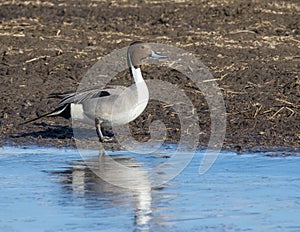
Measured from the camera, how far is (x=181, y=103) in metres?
9.99

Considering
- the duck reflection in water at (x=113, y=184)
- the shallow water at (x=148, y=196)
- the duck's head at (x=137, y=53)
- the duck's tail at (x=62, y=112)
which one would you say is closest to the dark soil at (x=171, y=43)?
the duck's tail at (x=62, y=112)

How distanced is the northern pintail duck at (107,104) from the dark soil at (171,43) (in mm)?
322

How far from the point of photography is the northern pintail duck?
28.2 feet

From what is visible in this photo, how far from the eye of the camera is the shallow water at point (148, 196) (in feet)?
20.2

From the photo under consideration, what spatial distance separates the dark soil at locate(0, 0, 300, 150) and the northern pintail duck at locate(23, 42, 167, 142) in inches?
→ 12.7

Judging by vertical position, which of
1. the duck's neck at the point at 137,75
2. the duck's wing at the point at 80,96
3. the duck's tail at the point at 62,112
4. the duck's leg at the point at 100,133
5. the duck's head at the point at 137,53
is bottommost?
the duck's leg at the point at 100,133

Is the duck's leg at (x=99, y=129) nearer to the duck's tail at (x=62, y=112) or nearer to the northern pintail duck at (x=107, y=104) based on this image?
the northern pintail duck at (x=107, y=104)

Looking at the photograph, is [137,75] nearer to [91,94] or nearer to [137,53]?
[137,53]

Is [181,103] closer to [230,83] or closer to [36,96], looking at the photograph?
[230,83]

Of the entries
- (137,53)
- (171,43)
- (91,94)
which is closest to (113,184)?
(91,94)

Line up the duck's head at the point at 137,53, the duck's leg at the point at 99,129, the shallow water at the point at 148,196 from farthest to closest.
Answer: the duck's head at the point at 137,53
the duck's leg at the point at 99,129
the shallow water at the point at 148,196

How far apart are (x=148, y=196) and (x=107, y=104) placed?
6.38 ft

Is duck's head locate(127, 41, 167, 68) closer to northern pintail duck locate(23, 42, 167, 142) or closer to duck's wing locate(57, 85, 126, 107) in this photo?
northern pintail duck locate(23, 42, 167, 142)

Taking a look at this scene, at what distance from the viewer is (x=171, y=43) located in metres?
12.5
